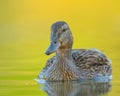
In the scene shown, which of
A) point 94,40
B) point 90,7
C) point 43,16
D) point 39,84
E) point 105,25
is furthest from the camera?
point 90,7

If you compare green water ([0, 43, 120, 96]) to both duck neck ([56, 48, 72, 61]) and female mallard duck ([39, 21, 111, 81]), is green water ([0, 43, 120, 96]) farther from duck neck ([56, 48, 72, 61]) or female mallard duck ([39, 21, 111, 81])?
duck neck ([56, 48, 72, 61])

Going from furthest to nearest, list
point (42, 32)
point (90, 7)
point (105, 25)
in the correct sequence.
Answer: point (90, 7) → point (105, 25) → point (42, 32)

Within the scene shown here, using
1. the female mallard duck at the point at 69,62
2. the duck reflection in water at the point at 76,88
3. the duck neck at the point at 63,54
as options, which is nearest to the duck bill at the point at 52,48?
the female mallard duck at the point at 69,62

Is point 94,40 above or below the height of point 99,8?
below

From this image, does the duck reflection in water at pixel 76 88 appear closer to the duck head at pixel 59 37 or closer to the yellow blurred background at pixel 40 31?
the yellow blurred background at pixel 40 31

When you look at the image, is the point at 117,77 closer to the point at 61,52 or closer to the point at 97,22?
the point at 61,52

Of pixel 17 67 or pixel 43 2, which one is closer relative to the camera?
pixel 17 67

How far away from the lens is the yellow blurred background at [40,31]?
617 inches

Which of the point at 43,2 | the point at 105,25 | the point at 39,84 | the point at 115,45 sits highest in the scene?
the point at 43,2

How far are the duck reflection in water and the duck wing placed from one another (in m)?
0.66

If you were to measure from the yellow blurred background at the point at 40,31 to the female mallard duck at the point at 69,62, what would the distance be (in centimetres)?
27

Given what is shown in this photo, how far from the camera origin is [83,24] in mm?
27062

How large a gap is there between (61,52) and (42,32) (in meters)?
9.43

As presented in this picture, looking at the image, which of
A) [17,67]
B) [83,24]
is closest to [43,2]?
[83,24]
